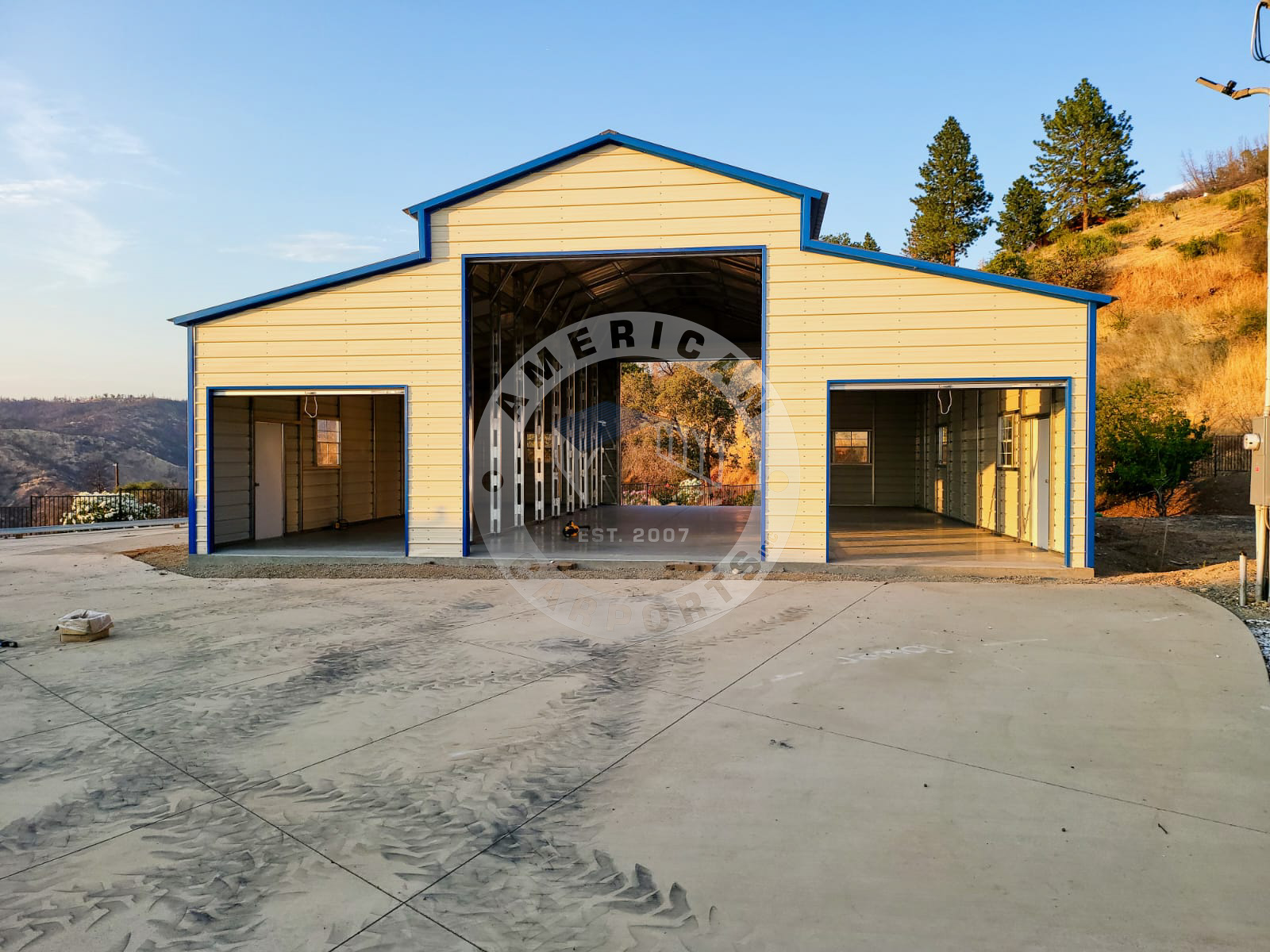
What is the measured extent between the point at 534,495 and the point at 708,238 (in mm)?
7950

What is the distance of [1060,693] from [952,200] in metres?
35.9

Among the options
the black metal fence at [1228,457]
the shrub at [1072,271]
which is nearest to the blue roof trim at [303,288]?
the black metal fence at [1228,457]

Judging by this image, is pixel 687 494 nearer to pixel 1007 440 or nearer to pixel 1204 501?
pixel 1007 440

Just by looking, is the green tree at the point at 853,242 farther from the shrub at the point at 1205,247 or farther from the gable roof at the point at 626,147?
the gable roof at the point at 626,147

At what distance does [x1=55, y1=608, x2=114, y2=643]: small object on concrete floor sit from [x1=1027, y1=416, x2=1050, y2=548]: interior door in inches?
438

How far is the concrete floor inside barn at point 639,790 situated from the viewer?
7.76 ft

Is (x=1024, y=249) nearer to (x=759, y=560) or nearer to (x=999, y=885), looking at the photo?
(x=759, y=560)

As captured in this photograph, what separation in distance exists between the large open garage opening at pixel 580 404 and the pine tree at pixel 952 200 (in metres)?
18.9

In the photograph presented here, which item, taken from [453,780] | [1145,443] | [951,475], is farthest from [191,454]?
[1145,443]

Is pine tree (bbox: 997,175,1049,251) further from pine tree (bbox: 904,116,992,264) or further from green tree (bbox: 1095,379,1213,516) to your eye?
green tree (bbox: 1095,379,1213,516)

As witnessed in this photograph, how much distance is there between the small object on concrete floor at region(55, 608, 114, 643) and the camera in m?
5.96

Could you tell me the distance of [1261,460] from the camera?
7090mm

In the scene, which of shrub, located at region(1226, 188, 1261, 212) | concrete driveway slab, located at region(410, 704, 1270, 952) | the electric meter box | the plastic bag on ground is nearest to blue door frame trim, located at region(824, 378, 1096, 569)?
the electric meter box

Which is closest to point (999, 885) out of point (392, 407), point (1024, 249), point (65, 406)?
point (392, 407)
